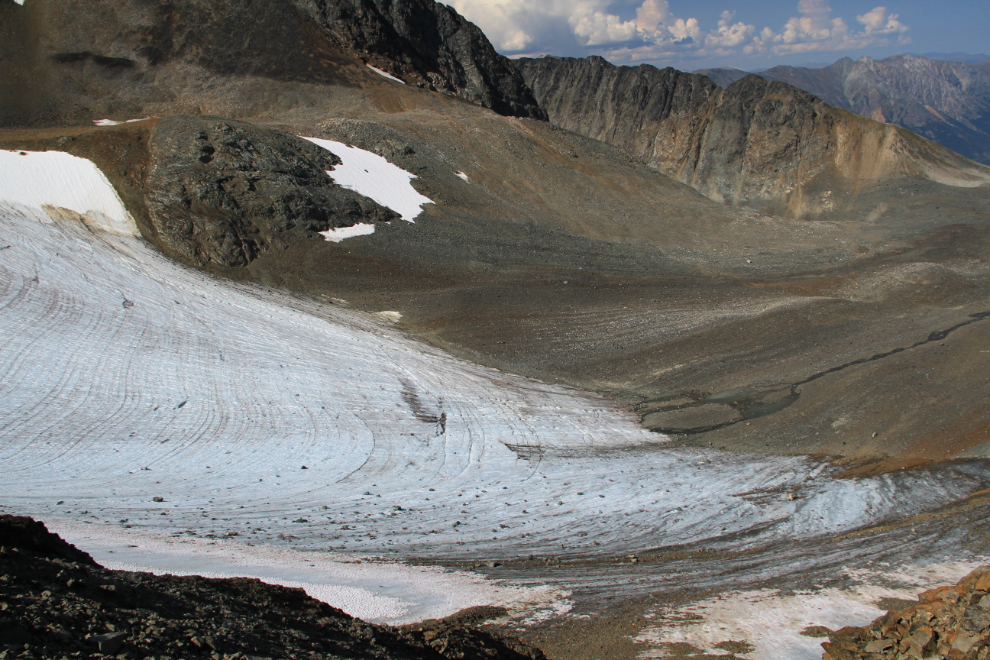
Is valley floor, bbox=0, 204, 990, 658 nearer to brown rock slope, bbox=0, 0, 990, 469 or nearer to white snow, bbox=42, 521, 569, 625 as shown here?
white snow, bbox=42, 521, 569, 625

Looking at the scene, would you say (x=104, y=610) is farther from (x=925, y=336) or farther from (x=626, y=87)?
(x=626, y=87)

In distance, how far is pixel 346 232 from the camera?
84.5 feet

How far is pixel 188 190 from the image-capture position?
2397 cm

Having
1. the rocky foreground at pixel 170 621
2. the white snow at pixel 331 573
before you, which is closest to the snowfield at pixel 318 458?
the white snow at pixel 331 573

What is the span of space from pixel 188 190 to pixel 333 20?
29799mm

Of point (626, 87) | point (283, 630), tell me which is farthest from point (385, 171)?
point (626, 87)

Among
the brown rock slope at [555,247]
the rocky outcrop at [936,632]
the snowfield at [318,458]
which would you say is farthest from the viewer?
the brown rock slope at [555,247]

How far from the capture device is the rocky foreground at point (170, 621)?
434cm

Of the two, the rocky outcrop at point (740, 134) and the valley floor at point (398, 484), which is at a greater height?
the rocky outcrop at point (740, 134)

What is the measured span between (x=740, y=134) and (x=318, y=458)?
59.8 m

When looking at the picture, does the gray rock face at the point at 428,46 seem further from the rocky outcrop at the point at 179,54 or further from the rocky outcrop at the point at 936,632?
the rocky outcrop at the point at 936,632

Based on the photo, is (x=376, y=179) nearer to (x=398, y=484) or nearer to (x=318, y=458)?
(x=318, y=458)

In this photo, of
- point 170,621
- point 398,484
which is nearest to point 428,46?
point 398,484

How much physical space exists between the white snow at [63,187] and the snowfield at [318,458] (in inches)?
38.1
